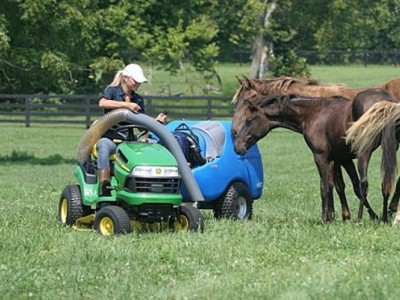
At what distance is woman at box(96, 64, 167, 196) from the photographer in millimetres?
11055

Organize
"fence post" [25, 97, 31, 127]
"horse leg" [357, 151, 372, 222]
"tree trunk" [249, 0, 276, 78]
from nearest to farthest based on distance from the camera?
"horse leg" [357, 151, 372, 222] → "fence post" [25, 97, 31, 127] → "tree trunk" [249, 0, 276, 78]

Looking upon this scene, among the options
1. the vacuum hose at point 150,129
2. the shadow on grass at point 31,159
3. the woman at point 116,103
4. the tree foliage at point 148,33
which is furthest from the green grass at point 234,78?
the vacuum hose at point 150,129

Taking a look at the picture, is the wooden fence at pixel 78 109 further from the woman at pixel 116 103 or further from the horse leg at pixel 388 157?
the horse leg at pixel 388 157

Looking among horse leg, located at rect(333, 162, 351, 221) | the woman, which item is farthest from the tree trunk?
the woman

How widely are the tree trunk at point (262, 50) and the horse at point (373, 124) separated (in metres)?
49.8

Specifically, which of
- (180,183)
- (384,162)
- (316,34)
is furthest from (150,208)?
(316,34)

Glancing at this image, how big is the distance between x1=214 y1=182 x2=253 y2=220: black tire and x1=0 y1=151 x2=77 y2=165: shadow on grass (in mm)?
20032

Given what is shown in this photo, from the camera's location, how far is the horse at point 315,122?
12.2 meters

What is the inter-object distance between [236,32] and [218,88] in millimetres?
5151

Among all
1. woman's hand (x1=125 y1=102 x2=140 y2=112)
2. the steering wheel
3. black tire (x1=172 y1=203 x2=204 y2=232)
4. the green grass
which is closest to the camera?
black tire (x1=172 y1=203 x2=204 y2=232)

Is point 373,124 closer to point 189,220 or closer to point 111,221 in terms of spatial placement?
point 189,220

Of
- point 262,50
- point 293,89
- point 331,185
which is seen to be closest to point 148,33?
point 262,50

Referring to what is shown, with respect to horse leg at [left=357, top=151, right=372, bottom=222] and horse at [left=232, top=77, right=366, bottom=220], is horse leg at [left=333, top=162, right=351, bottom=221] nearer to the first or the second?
horse at [left=232, top=77, right=366, bottom=220]

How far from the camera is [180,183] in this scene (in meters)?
11.0
